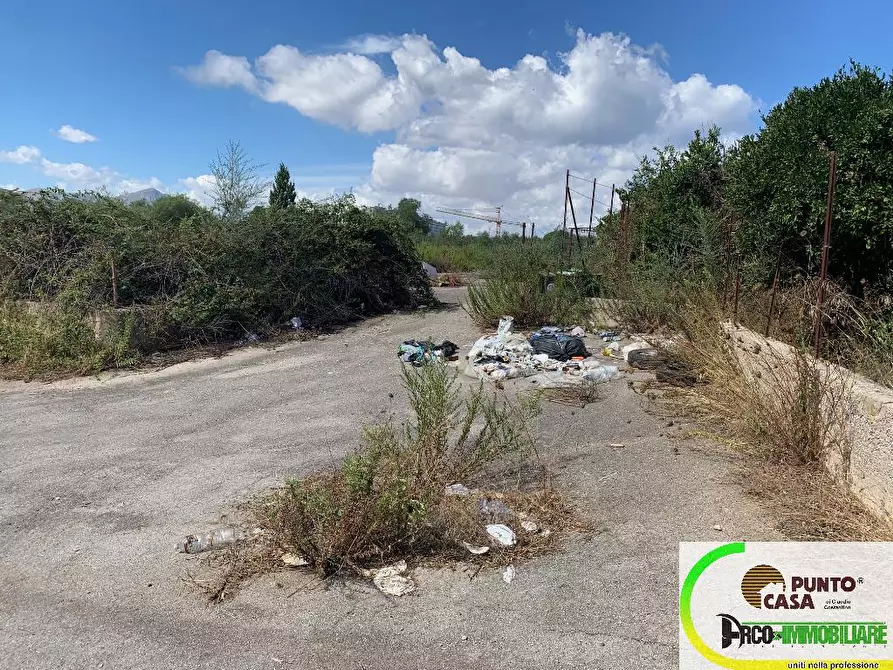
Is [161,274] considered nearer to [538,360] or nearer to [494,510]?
[538,360]

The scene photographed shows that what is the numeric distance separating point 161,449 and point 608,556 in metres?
3.97

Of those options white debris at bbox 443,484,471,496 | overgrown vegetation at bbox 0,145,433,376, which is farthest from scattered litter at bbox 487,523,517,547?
overgrown vegetation at bbox 0,145,433,376

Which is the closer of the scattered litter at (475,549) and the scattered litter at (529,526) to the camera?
the scattered litter at (475,549)

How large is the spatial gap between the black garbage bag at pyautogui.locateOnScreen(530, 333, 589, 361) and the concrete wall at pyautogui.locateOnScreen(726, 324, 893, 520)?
4.08 m

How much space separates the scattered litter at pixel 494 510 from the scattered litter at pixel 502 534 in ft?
0.33

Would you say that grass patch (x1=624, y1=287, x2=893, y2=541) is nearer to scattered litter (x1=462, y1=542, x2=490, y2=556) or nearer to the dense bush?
scattered litter (x1=462, y1=542, x2=490, y2=556)

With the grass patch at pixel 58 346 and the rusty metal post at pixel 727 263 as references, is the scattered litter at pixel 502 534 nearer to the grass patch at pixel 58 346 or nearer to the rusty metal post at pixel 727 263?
the rusty metal post at pixel 727 263

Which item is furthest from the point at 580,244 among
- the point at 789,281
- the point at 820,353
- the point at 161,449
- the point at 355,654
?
the point at 355,654

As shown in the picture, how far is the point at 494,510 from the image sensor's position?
3.71m

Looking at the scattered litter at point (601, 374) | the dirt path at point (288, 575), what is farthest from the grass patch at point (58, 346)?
the scattered litter at point (601, 374)

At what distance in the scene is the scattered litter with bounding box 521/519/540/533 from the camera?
3587mm

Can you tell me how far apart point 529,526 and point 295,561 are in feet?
4.35

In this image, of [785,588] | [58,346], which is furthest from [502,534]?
[58,346]

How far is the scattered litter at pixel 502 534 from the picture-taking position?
134 inches
